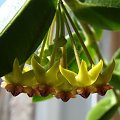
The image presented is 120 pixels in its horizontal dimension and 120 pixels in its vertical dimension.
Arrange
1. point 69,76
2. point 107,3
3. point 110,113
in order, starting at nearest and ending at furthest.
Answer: point 69,76 < point 107,3 < point 110,113

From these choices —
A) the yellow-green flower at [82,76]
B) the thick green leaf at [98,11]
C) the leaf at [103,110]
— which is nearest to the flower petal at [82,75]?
the yellow-green flower at [82,76]

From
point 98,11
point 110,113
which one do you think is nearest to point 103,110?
point 110,113

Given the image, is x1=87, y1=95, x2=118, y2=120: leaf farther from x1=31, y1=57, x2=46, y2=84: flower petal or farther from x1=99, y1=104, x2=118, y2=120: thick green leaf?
x1=31, y1=57, x2=46, y2=84: flower petal

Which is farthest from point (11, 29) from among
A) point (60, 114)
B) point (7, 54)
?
point (60, 114)

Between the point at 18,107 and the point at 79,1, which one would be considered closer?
the point at 79,1

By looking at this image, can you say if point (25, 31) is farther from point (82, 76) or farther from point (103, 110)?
point (103, 110)

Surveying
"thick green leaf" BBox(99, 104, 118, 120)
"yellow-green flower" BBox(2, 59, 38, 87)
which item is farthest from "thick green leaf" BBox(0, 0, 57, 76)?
"thick green leaf" BBox(99, 104, 118, 120)

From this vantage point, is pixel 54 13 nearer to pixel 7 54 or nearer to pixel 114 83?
pixel 7 54
